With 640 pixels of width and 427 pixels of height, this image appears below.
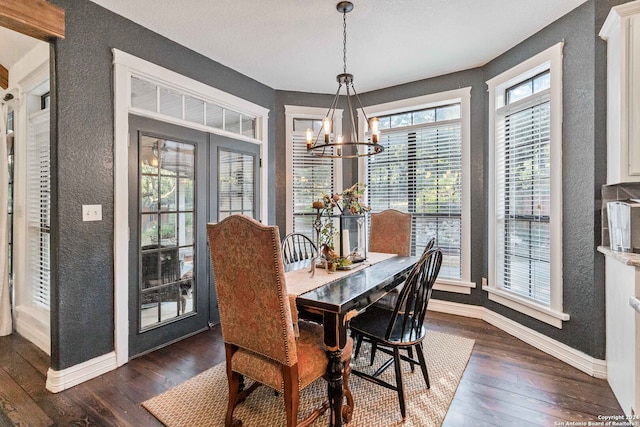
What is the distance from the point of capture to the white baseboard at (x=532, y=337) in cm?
240

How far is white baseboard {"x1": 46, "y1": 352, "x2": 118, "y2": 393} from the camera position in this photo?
87.0 inches

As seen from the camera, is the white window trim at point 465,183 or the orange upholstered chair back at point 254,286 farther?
the white window trim at point 465,183

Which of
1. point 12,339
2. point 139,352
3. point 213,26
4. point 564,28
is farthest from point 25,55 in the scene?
point 564,28

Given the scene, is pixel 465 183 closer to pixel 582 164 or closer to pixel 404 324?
pixel 582 164

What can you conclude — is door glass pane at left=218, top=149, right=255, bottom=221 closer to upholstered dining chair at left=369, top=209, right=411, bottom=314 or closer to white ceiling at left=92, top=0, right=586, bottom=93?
white ceiling at left=92, top=0, right=586, bottom=93

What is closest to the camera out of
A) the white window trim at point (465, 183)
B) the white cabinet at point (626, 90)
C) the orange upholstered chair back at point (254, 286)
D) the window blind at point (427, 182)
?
the orange upholstered chair back at point (254, 286)

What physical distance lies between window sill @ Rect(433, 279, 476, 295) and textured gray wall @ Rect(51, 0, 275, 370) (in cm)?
337

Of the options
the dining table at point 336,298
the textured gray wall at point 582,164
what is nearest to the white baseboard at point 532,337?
the textured gray wall at point 582,164

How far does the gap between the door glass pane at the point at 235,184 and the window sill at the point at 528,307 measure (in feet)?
9.43

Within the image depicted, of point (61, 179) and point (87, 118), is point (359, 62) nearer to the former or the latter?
point (87, 118)

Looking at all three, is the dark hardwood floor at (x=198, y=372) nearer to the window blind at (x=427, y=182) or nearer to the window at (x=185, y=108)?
the window blind at (x=427, y=182)

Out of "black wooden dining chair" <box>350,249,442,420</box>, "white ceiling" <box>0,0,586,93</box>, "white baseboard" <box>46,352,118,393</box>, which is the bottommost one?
"white baseboard" <box>46,352,118,393</box>

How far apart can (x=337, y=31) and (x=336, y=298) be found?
2330 mm

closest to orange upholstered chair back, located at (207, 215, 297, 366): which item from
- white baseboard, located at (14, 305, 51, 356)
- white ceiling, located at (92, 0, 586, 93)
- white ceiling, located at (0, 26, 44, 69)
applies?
white ceiling, located at (92, 0, 586, 93)
